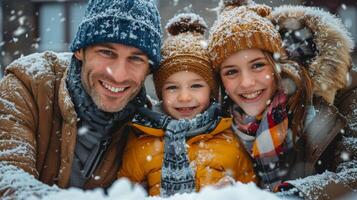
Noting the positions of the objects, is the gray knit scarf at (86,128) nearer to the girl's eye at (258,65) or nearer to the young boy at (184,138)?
the young boy at (184,138)

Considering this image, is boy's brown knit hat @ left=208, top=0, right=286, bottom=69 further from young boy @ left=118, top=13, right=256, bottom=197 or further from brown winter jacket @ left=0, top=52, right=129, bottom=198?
brown winter jacket @ left=0, top=52, right=129, bottom=198

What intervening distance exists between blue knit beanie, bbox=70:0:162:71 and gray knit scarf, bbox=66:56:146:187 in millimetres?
249

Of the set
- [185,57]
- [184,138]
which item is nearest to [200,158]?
[184,138]

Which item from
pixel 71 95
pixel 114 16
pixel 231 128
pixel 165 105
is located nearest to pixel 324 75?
pixel 231 128

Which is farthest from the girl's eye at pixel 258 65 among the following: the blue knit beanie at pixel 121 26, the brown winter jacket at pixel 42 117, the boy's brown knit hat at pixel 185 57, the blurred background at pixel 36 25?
the blurred background at pixel 36 25

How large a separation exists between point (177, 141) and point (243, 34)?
0.80 m

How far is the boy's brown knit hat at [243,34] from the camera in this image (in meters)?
3.20

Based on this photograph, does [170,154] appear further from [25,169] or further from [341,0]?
[341,0]

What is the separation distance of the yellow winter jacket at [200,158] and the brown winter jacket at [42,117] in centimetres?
22

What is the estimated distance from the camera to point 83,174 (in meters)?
3.16

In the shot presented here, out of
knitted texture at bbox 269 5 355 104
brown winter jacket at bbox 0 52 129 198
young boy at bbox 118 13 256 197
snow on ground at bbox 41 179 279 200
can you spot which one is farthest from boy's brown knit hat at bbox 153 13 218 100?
snow on ground at bbox 41 179 279 200

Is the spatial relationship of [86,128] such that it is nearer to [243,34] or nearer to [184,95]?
[184,95]

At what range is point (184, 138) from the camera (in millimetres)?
3244

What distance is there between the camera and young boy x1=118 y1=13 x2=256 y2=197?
3195 millimetres
